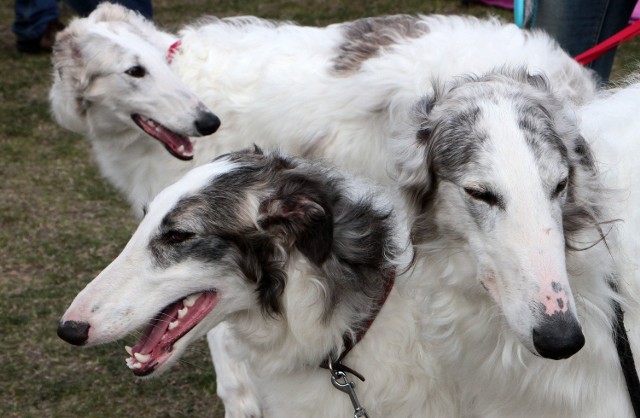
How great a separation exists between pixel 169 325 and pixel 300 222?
0.54 metres

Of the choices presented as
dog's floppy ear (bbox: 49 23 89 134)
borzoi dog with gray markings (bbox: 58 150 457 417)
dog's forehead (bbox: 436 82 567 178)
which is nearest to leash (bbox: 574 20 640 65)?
dog's forehead (bbox: 436 82 567 178)

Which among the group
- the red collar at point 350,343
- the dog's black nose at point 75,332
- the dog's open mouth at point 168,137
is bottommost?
the dog's open mouth at point 168,137

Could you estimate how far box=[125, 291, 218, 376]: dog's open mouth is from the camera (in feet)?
10.0

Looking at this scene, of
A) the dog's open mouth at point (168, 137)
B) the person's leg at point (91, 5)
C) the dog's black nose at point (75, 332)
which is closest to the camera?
the dog's black nose at point (75, 332)

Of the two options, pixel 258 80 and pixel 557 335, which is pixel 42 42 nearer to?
pixel 258 80

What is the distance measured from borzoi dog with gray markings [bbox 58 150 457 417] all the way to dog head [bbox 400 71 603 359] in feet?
1.19

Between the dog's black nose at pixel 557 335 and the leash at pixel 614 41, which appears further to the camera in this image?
the leash at pixel 614 41

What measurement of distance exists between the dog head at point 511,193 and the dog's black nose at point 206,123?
6.33ft

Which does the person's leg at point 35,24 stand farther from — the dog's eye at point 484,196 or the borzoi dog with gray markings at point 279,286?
the dog's eye at point 484,196

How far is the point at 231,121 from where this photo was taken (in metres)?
4.86

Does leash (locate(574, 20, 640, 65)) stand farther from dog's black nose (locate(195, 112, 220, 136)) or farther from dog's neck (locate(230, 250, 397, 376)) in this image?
dog's black nose (locate(195, 112, 220, 136))

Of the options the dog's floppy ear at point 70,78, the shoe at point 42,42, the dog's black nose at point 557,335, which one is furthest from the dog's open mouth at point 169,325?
the shoe at point 42,42

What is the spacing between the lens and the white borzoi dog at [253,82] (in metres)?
4.14

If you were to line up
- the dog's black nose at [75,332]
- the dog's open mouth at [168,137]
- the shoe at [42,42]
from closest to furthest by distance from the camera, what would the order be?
the dog's black nose at [75,332] < the dog's open mouth at [168,137] < the shoe at [42,42]
